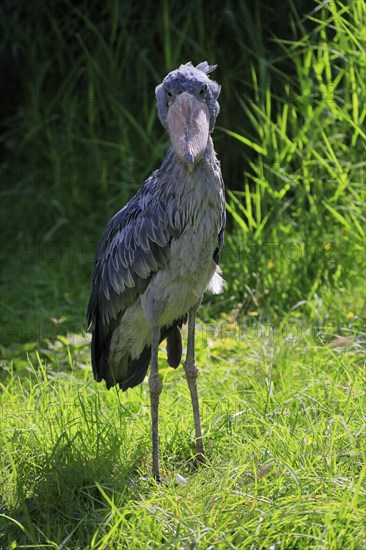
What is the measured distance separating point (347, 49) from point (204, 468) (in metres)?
2.46

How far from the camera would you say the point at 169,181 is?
348 centimetres

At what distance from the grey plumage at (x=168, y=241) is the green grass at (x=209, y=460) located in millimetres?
330

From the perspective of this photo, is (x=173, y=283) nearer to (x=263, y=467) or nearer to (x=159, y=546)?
(x=263, y=467)

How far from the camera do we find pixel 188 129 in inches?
130

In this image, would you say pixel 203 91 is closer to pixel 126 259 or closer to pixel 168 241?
pixel 168 241

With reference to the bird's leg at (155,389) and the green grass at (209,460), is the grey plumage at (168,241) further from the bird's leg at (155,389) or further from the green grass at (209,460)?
the green grass at (209,460)

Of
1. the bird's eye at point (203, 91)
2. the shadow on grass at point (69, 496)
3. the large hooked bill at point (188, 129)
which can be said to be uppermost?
the bird's eye at point (203, 91)

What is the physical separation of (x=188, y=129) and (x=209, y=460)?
1272 millimetres

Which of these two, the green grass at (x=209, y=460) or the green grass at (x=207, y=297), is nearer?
the green grass at (x=209, y=460)

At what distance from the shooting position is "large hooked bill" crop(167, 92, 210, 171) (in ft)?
10.8

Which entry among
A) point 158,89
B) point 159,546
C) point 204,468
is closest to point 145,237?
point 158,89

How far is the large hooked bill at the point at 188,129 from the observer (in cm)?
328

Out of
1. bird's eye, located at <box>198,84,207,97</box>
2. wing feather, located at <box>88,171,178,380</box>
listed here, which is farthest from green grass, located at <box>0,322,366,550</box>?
bird's eye, located at <box>198,84,207,97</box>

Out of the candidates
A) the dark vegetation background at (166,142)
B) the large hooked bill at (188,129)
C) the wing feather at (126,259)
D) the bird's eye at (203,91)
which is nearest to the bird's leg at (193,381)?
the wing feather at (126,259)
